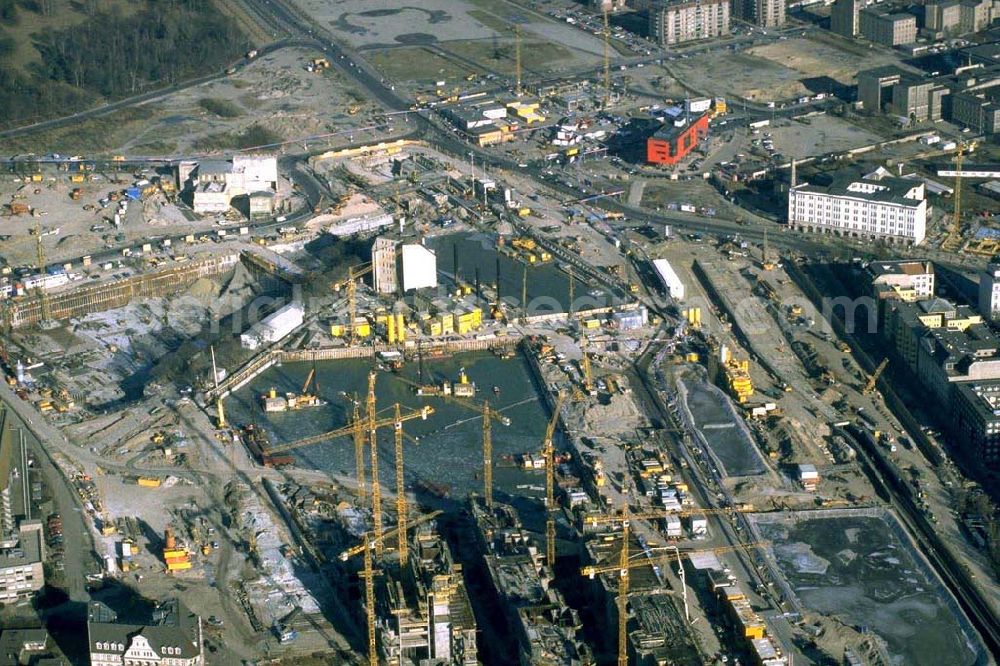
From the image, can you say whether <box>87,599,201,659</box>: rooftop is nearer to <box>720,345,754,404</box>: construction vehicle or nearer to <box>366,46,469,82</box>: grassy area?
<box>720,345,754,404</box>: construction vehicle

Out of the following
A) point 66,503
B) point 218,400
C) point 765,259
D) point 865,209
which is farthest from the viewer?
point 865,209

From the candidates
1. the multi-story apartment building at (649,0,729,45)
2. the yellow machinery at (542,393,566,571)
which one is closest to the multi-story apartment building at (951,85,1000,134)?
the multi-story apartment building at (649,0,729,45)

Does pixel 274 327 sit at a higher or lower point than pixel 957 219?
higher

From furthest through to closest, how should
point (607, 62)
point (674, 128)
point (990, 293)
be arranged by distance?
point (607, 62) → point (674, 128) → point (990, 293)

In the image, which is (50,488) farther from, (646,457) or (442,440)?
(646,457)

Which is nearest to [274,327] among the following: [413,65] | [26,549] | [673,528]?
[26,549]

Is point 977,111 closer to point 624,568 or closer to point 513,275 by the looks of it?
point 513,275
